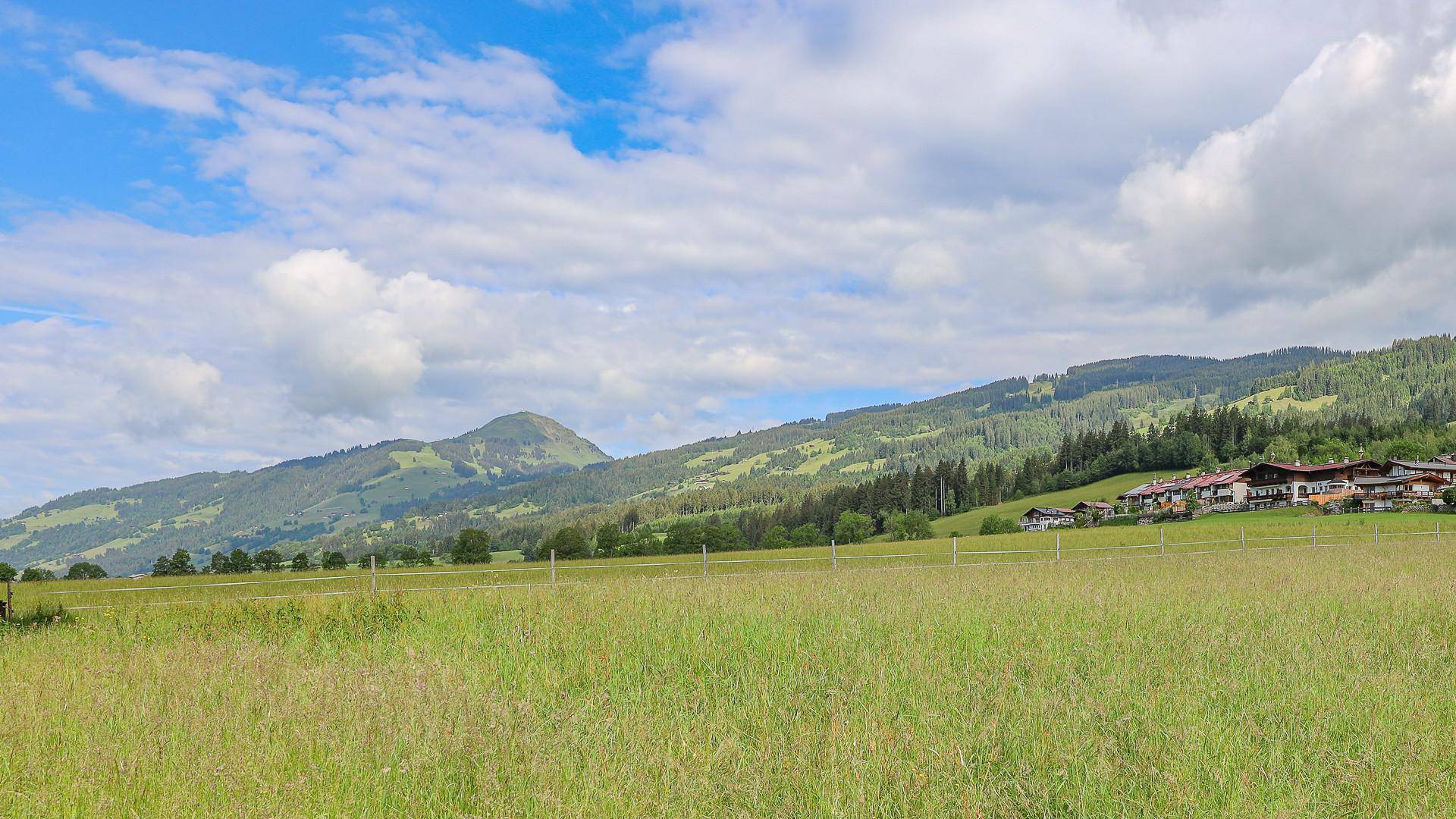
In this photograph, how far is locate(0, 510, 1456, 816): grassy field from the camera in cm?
491

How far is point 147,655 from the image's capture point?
32.2ft

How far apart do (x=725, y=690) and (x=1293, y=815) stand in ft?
14.5

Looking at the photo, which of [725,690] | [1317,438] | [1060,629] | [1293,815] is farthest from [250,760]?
[1317,438]

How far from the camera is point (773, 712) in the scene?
652cm

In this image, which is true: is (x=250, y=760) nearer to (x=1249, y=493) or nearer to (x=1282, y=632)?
(x=1282, y=632)

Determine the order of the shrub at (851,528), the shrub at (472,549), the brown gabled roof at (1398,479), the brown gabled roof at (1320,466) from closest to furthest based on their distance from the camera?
1. the shrub at (472,549)
2. the brown gabled roof at (1398,479)
3. the brown gabled roof at (1320,466)
4. the shrub at (851,528)

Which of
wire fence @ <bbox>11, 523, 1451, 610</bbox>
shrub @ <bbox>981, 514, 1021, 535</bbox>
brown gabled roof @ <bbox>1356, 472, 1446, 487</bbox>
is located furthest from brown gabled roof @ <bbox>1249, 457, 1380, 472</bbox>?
wire fence @ <bbox>11, 523, 1451, 610</bbox>

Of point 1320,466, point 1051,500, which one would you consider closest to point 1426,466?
point 1320,466

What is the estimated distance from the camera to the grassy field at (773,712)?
16.1 ft

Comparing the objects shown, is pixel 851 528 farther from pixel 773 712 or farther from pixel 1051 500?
pixel 773 712

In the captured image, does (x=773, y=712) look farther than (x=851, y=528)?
No

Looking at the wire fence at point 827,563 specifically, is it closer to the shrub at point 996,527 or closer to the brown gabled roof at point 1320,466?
the shrub at point 996,527

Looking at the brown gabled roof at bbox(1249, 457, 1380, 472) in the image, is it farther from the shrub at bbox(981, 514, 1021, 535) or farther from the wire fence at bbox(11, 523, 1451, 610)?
the wire fence at bbox(11, 523, 1451, 610)

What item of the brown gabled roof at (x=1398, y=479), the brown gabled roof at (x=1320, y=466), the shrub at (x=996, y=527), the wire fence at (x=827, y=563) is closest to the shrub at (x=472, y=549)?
the wire fence at (x=827, y=563)
